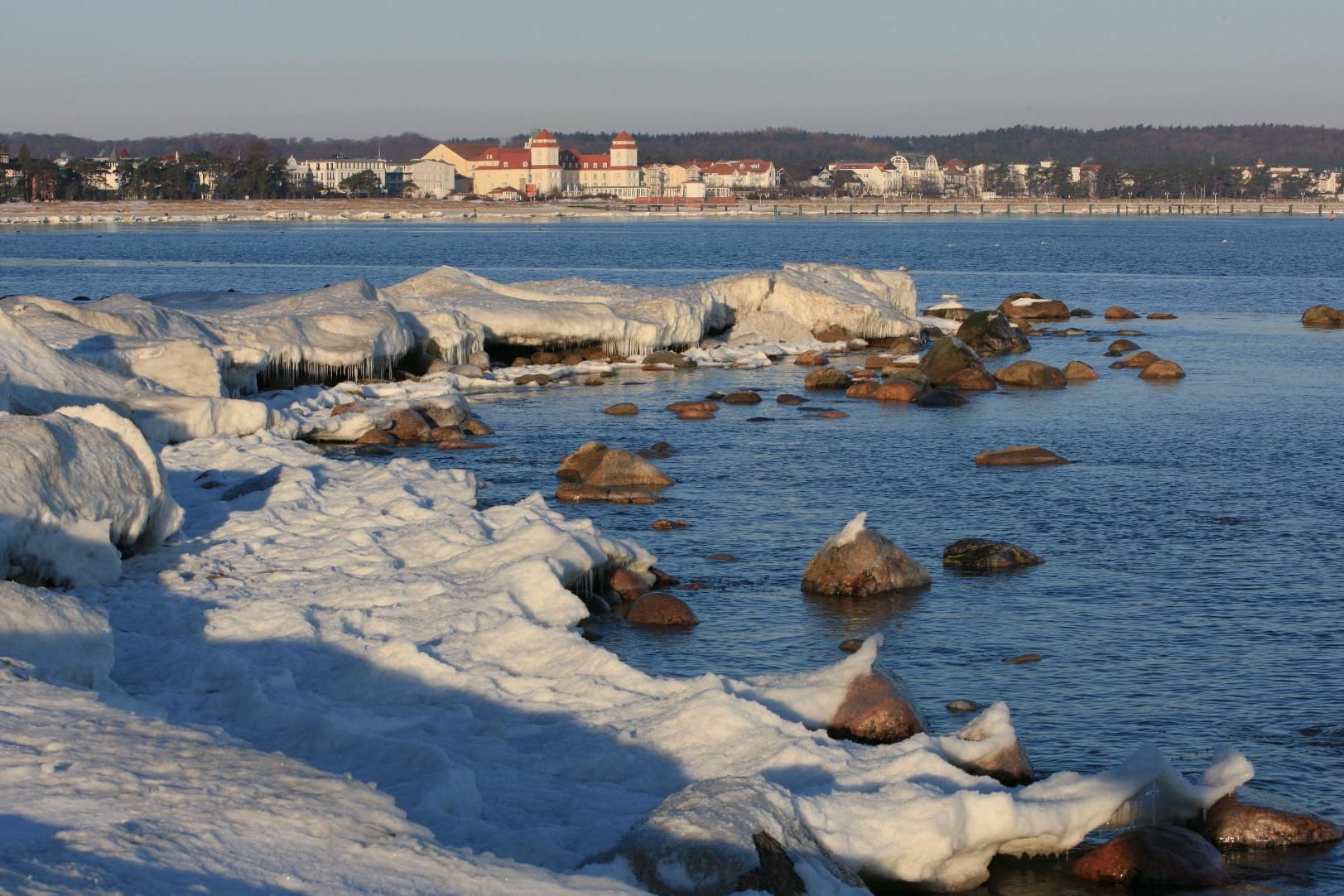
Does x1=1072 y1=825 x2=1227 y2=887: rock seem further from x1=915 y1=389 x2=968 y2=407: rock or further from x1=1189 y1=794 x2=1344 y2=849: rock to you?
x1=915 y1=389 x2=968 y2=407: rock

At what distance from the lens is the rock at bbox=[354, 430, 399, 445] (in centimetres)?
3497

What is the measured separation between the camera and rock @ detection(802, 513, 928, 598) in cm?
2230

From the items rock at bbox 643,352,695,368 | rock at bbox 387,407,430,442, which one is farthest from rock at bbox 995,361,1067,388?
rock at bbox 387,407,430,442

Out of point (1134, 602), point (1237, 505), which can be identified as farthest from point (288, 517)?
point (1237, 505)

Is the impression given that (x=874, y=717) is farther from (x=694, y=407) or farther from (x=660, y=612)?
(x=694, y=407)

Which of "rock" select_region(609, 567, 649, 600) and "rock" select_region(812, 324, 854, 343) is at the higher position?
"rock" select_region(812, 324, 854, 343)

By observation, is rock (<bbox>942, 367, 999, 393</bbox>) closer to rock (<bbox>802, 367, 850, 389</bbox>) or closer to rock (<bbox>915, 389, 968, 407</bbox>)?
rock (<bbox>915, 389, 968, 407</bbox>)

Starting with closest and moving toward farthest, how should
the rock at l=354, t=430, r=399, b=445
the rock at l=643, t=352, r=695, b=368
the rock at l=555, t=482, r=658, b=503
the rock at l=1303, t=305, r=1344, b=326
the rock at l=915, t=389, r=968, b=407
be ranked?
the rock at l=555, t=482, r=658, b=503 → the rock at l=354, t=430, r=399, b=445 → the rock at l=915, t=389, r=968, b=407 → the rock at l=643, t=352, r=695, b=368 → the rock at l=1303, t=305, r=1344, b=326

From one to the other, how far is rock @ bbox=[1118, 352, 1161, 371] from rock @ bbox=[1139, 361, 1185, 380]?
1052 mm

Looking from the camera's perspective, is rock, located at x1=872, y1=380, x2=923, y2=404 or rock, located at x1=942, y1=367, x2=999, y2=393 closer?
rock, located at x1=872, y1=380, x2=923, y2=404

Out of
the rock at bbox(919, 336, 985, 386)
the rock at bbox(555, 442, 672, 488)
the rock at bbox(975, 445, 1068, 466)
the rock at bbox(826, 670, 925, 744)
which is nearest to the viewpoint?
the rock at bbox(826, 670, 925, 744)

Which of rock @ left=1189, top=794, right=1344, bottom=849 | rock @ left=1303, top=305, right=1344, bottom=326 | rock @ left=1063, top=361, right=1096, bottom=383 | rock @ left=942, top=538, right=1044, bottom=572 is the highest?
rock @ left=1303, top=305, right=1344, bottom=326

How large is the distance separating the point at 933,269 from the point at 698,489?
7787cm

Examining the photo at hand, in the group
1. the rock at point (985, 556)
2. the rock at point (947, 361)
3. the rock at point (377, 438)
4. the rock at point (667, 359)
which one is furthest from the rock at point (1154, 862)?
the rock at point (667, 359)
